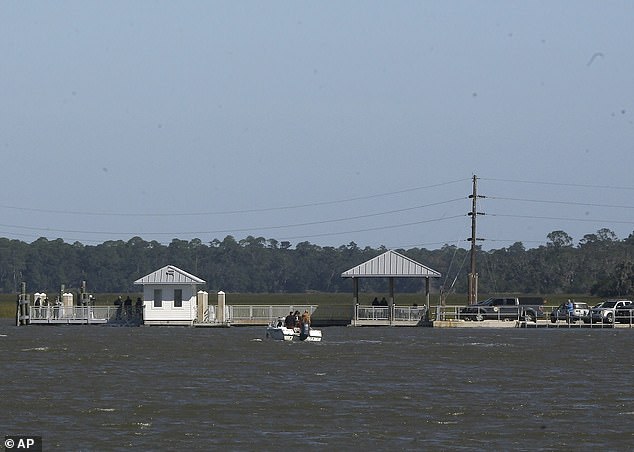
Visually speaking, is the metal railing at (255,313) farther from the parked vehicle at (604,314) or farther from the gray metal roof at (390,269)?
the parked vehicle at (604,314)

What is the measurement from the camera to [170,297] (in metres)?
91.2

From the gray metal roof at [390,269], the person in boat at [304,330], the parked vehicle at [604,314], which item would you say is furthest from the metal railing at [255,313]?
the person in boat at [304,330]

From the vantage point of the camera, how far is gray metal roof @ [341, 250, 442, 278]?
91.6 metres

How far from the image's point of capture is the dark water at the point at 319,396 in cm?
2941

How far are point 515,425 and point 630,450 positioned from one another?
403 cm

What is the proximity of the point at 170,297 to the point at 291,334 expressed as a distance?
74.1ft

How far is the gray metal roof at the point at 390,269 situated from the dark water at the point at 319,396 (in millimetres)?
25595

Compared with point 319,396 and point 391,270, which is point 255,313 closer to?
point 391,270

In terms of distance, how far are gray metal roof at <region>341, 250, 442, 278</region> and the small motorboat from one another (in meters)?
19.6

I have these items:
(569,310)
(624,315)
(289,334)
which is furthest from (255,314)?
(624,315)

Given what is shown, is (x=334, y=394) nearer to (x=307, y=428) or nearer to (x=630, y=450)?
(x=307, y=428)

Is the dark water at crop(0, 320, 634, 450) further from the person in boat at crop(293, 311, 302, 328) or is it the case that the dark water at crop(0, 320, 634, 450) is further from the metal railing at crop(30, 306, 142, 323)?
the metal railing at crop(30, 306, 142, 323)

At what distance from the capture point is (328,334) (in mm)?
78750

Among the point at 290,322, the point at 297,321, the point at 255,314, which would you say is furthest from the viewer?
the point at 255,314
